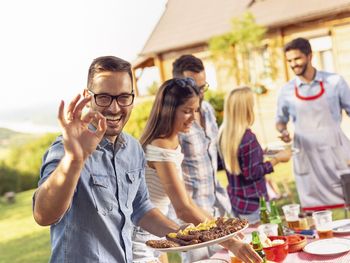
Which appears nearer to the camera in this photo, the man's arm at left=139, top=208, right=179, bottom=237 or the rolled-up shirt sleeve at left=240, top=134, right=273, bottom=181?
the man's arm at left=139, top=208, right=179, bottom=237

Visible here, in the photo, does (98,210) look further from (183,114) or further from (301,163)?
(301,163)

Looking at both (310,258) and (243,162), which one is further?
(243,162)

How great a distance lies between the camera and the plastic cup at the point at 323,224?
3.16 metres

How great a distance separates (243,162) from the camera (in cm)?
446

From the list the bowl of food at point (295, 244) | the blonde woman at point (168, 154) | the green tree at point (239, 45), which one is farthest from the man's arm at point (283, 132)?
the green tree at point (239, 45)

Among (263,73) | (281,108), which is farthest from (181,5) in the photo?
(281,108)

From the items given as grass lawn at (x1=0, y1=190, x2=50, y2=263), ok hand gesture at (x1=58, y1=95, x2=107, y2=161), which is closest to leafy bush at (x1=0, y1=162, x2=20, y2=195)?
grass lawn at (x1=0, y1=190, x2=50, y2=263)

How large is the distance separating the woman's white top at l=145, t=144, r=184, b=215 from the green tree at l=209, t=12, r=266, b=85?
11.0 metres

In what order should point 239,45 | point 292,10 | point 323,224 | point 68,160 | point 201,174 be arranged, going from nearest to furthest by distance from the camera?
point 68,160, point 323,224, point 201,174, point 292,10, point 239,45

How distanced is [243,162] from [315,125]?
1.37 m

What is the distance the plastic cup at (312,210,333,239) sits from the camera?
3156 mm

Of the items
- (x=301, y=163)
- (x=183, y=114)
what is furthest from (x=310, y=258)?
(x=301, y=163)

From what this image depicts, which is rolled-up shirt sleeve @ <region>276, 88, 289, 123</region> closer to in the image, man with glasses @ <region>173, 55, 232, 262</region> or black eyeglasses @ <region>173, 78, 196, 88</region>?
man with glasses @ <region>173, 55, 232, 262</region>

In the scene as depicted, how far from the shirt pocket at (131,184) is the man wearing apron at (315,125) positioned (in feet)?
9.54
